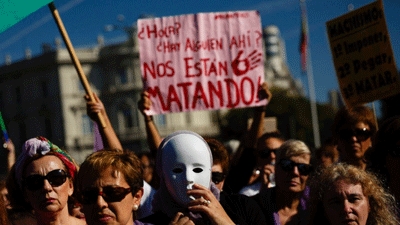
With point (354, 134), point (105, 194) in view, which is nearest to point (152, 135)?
point (354, 134)

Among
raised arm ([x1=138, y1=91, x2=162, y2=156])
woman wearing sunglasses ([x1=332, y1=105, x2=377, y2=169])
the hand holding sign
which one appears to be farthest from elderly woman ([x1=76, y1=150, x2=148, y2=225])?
the hand holding sign

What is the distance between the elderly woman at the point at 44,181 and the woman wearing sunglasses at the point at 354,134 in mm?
2075

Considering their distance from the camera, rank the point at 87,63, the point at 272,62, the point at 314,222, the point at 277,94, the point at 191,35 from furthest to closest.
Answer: the point at 272,62 → the point at 87,63 → the point at 277,94 → the point at 191,35 → the point at 314,222

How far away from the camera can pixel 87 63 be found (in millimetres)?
80312

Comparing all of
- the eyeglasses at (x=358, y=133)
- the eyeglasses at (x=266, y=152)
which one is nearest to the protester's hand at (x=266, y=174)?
the eyeglasses at (x=266, y=152)

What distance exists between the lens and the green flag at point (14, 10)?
4595mm

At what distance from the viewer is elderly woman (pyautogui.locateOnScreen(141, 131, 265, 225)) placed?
4059mm

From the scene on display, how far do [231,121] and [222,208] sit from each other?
67.2 m

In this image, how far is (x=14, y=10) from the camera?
15.4ft

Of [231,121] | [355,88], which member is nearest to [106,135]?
[355,88]

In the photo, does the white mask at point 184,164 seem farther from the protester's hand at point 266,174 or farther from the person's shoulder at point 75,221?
the protester's hand at point 266,174

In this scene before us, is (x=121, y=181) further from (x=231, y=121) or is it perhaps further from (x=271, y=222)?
(x=231, y=121)

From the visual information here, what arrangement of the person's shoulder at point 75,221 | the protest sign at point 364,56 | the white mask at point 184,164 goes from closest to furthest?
the white mask at point 184,164
the person's shoulder at point 75,221
the protest sign at point 364,56

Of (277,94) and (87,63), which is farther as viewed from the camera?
(87,63)
